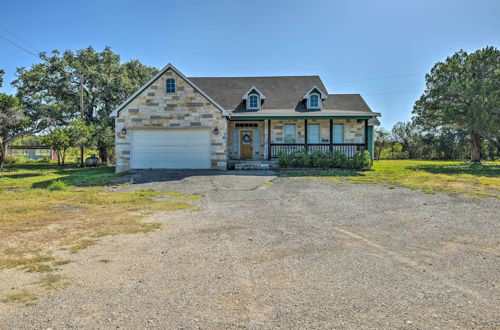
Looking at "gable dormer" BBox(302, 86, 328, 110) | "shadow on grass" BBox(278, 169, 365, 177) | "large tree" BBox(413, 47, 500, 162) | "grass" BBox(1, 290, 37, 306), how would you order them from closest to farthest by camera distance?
"grass" BBox(1, 290, 37, 306) < "shadow on grass" BBox(278, 169, 365, 177) < "gable dormer" BBox(302, 86, 328, 110) < "large tree" BBox(413, 47, 500, 162)

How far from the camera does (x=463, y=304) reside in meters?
3.16

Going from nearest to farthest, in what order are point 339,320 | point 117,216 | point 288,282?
point 339,320 → point 288,282 → point 117,216

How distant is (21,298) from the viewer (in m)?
3.25

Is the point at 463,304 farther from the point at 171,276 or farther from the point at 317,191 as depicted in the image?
the point at 317,191

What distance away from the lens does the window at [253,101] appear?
65.7 ft

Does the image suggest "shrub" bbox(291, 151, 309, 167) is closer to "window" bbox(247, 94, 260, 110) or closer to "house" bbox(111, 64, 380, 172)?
"house" bbox(111, 64, 380, 172)

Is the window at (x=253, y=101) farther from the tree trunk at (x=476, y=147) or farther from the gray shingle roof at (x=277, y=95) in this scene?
the tree trunk at (x=476, y=147)

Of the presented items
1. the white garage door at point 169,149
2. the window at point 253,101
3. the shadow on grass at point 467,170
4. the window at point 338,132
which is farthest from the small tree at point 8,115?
the shadow on grass at point 467,170

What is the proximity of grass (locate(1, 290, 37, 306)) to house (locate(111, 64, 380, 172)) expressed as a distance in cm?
1399

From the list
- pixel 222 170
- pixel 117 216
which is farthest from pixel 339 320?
pixel 222 170

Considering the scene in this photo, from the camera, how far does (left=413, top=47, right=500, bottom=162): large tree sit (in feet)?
70.5

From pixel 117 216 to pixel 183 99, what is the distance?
1109cm

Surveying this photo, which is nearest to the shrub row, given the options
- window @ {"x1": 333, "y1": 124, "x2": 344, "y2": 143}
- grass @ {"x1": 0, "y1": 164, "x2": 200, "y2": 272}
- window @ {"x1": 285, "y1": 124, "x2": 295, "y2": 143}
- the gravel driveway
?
window @ {"x1": 285, "y1": 124, "x2": 295, "y2": 143}

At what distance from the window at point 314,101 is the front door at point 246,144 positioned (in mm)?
4128
